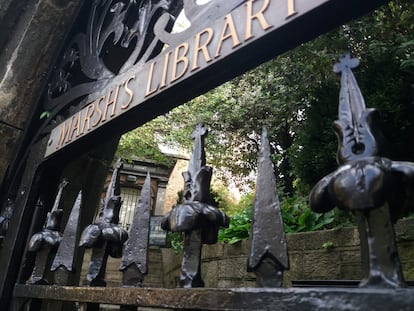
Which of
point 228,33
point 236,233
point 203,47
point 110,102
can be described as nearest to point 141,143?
point 236,233

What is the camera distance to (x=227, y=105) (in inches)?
392

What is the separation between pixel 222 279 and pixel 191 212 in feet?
13.1

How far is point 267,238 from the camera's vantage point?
2.87 feet

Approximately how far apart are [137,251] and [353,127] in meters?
0.77

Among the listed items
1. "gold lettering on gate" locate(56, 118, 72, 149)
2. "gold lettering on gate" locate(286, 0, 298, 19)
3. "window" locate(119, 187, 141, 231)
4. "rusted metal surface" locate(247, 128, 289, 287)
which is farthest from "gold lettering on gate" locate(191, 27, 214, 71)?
"window" locate(119, 187, 141, 231)

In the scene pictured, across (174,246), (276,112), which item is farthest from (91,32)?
(276,112)

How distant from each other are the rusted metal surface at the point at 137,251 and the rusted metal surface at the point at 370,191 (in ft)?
2.01

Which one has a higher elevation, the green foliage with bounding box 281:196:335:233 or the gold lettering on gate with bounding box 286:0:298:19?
the green foliage with bounding box 281:196:335:233

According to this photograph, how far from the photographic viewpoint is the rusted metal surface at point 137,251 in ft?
3.85

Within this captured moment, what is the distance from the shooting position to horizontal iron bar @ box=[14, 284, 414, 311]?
65 centimetres

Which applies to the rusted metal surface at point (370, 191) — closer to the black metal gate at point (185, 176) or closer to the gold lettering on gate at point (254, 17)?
the black metal gate at point (185, 176)

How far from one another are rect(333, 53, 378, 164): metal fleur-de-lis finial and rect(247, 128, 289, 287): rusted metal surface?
0.67ft

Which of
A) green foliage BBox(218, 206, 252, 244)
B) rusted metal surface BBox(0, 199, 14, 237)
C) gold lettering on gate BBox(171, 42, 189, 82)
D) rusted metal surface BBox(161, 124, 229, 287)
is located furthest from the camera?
green foliage BBox(218, 206, 252, 244)

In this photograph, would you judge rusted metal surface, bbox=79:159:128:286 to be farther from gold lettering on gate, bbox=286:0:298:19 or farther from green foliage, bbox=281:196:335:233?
green foliage, bbox=281:196:335:233
